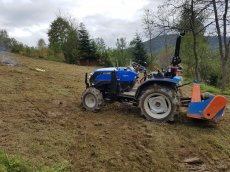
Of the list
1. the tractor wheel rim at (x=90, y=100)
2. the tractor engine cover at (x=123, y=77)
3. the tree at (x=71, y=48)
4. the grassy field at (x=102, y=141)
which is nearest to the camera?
the grassy field at (x=102, y=141)

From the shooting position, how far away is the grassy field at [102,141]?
489cm

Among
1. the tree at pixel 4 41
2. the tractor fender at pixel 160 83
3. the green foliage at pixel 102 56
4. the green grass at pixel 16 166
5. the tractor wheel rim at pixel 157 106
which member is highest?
the tree at pixel 4 41

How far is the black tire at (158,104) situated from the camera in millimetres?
6625

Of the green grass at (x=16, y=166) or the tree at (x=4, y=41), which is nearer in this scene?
the green grass at (x=16, y=166)

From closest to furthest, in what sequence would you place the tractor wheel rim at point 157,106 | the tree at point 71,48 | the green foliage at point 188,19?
the tractor wheel rim at point 157,106
the green foliage at point 188,19
the tree at point 71,48

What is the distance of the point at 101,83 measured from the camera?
7758 millimetres

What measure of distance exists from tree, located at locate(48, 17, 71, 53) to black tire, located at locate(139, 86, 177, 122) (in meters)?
28.5

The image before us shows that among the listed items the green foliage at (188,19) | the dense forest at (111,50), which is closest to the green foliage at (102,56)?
the dense forest at (111,50)

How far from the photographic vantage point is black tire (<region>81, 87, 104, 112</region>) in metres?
7.49

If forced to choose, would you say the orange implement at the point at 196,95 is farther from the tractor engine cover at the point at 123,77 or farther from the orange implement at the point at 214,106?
the tractor engine cover at the point at 123,77

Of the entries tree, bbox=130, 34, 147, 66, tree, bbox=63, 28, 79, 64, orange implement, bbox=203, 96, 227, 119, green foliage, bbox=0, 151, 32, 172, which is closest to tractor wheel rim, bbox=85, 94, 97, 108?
orange implement, bbox=203, 96, 227, 119

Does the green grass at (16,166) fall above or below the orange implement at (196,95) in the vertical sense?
below

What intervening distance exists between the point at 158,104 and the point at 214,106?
44.6 inches

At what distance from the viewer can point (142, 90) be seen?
7.02 metres
